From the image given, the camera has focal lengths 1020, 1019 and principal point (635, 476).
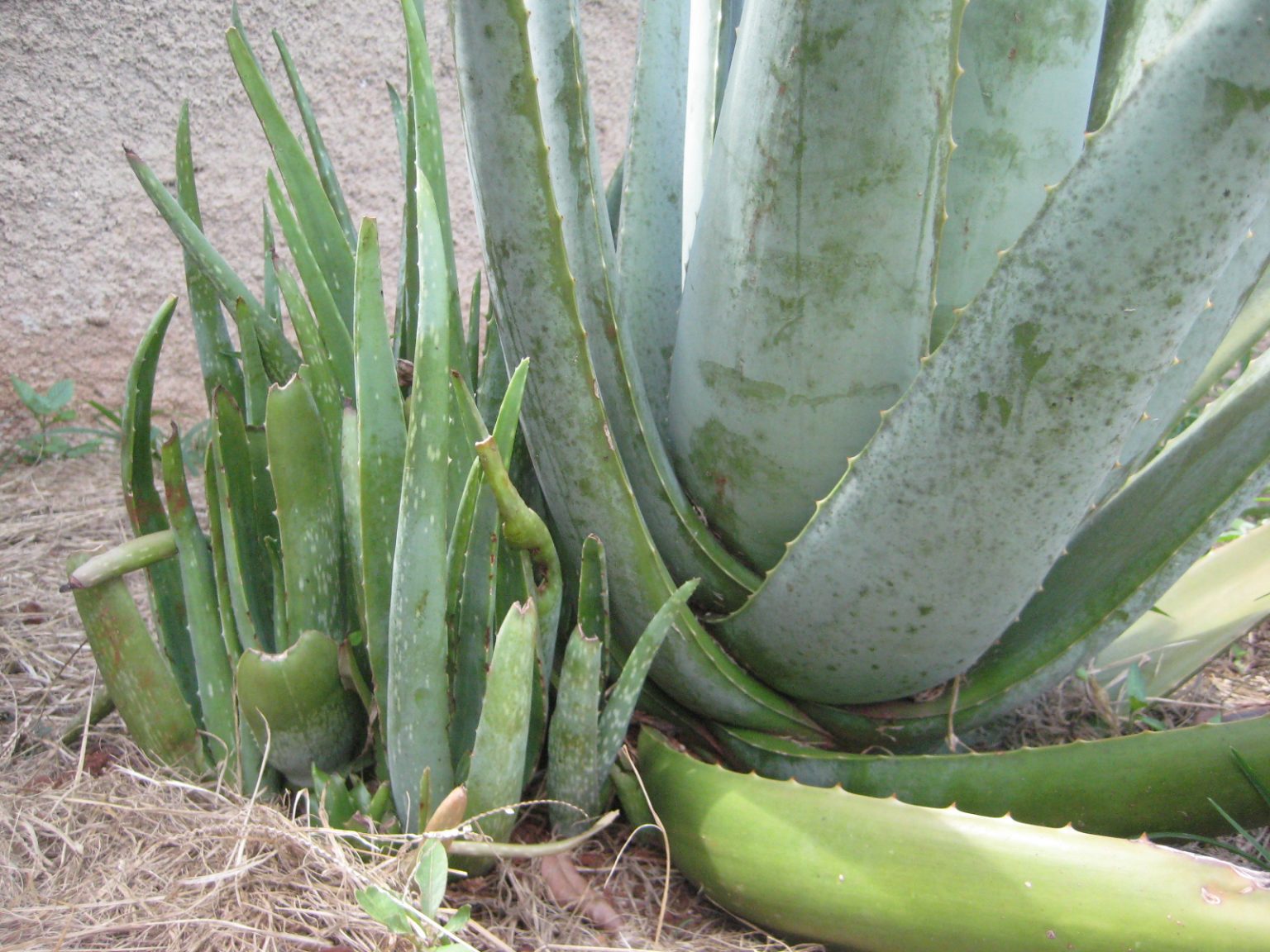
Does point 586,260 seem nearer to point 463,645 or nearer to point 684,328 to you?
point 684,328

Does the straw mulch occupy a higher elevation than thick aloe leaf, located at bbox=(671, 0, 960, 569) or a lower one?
lower

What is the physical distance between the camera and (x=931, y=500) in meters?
0.69

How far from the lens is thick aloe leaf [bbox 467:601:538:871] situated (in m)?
0.68

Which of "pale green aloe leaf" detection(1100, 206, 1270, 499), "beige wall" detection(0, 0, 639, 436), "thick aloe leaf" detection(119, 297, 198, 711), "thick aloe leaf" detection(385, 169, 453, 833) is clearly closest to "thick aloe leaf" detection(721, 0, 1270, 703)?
"pale green aloe leaf" detection(1100, 206, 1270, 499)

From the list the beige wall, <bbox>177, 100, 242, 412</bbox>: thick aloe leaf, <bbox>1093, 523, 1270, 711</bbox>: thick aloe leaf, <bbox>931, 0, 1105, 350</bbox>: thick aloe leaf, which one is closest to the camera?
<bbox>931, 0, 1105, 350</bbox>: thick aloe leaf

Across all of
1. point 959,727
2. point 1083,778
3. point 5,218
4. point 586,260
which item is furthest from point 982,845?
point 5,218

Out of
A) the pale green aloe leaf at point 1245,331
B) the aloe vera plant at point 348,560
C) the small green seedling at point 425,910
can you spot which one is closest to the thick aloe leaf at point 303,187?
the aloe vera plant at point 348,560

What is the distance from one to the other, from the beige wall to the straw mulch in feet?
3.24

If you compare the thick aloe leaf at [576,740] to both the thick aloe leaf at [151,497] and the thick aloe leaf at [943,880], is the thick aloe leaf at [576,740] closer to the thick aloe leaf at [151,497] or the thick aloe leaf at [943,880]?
the thick aloe leaf at [943,880]

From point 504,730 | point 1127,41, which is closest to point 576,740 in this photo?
point 504,730

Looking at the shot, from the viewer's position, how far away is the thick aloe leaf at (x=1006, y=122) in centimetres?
77

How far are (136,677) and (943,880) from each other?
0.64 meters

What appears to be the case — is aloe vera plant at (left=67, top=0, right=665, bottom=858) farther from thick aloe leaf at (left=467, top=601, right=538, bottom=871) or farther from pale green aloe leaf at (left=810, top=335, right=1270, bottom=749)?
pale green aloe leaf at (left=810, top=335, right=1270, bottom=749)

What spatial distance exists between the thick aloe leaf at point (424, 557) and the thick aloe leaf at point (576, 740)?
8cm
